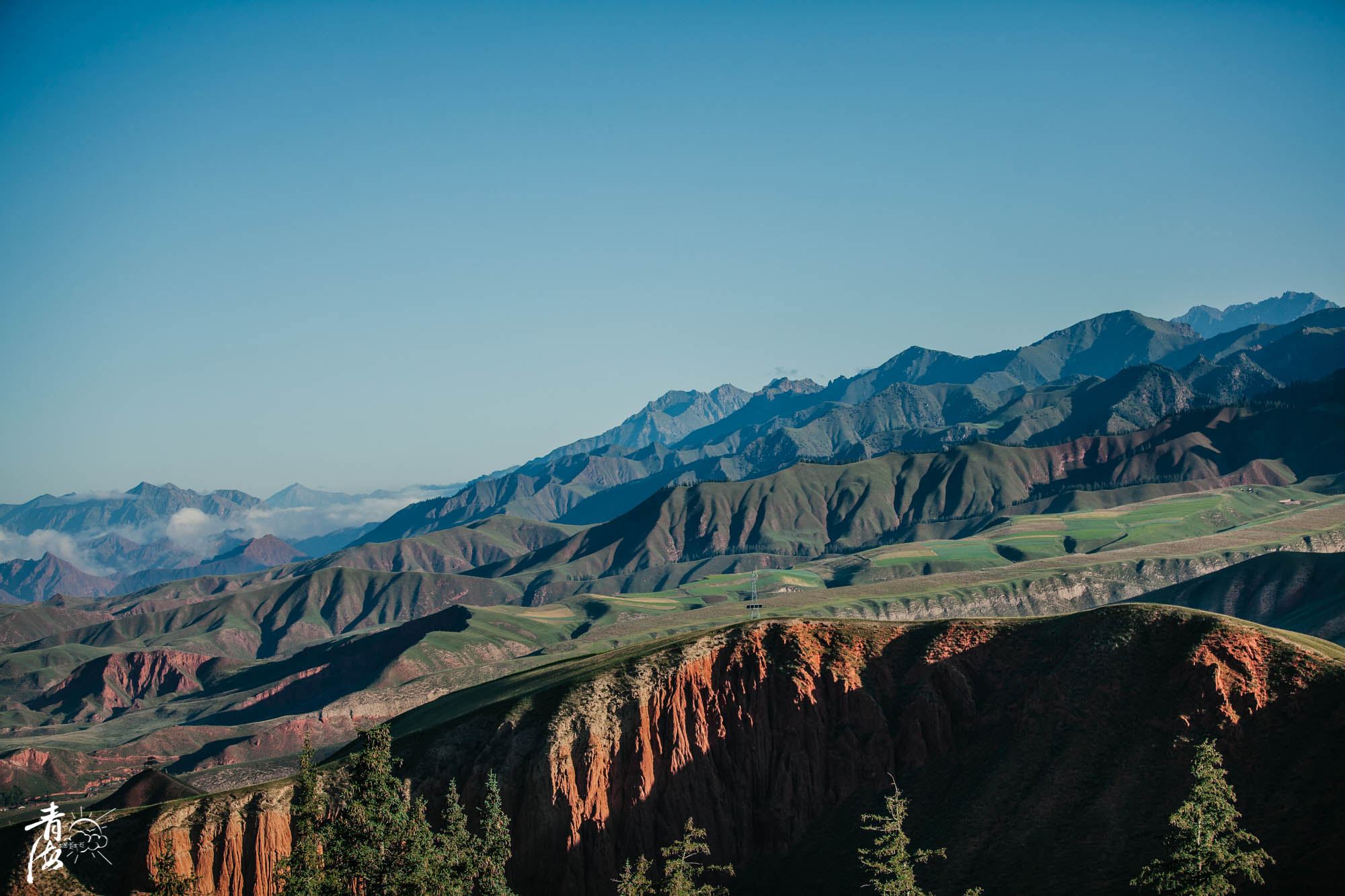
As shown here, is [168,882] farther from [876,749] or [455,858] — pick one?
[876,749]

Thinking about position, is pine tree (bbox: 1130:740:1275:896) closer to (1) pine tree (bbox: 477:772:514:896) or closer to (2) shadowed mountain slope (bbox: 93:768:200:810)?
(1) pine tree (bbox: 477:772:514:896)

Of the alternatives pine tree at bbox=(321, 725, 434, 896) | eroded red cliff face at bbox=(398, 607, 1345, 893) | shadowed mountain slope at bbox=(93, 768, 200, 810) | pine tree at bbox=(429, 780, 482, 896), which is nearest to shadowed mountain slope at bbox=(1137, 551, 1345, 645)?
eroded red cliff face at bbox=(398, 607, 1345, 893)

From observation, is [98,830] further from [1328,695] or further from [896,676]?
[1328,695]

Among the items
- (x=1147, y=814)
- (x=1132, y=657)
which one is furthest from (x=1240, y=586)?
(x=1147, y=814)

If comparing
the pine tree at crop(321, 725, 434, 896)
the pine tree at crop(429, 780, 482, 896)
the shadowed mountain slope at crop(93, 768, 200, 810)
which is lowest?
the shadowed mountain slope at crop(93, 768, 200, 810)

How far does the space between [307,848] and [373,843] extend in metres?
3.21

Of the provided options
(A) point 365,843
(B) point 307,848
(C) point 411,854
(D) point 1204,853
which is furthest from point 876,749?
(B) point 307,848

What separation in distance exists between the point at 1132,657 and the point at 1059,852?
60.0 ft

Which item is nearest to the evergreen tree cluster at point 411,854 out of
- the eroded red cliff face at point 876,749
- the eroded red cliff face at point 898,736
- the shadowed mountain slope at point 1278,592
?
the eroded red cliff face at point 876,749

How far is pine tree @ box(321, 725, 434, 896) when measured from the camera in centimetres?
5078

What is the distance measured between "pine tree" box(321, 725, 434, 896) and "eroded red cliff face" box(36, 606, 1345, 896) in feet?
104

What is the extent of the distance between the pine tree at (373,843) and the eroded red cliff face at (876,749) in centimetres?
3170

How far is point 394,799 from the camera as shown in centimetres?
5309

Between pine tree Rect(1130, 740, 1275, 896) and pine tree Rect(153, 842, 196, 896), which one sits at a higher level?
pine tree Rect(153, 842, 196, 896)
